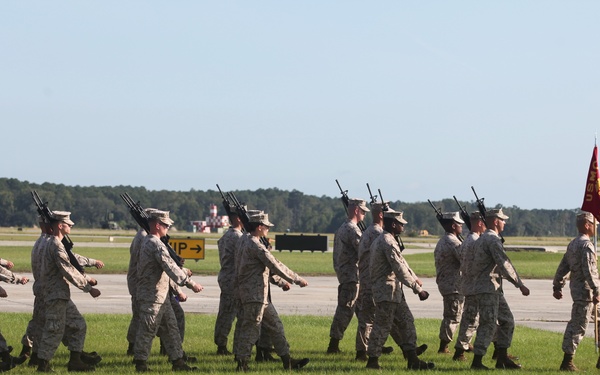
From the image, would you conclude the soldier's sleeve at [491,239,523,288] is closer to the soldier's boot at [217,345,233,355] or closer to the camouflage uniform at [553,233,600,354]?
the camouflage uniform at [553,233,600,354]

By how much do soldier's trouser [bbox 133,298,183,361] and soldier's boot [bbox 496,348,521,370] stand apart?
4072 mm

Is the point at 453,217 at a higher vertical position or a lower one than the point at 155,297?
higher

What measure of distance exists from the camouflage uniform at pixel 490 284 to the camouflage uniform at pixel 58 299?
4.87 meters

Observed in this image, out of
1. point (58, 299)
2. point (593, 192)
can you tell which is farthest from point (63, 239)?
point (593, 192)

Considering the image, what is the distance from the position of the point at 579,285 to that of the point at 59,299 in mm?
6487

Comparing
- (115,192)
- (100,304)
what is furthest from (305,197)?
(100,304)

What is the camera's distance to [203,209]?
6949 inches

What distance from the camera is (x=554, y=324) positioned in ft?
67.9

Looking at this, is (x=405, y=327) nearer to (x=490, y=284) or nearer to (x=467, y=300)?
(x=467, y=300)

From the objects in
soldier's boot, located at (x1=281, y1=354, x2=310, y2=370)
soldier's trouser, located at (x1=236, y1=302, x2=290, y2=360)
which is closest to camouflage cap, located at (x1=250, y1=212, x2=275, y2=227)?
soldier's trouser, located at (x1=236, y1=302, x2=290, y2=360)

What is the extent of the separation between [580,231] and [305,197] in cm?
17403

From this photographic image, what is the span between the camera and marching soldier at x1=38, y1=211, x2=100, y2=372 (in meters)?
12.7

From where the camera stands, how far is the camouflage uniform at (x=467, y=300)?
14.0 m

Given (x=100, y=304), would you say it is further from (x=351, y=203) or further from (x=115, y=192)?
(x=115, y=192)
